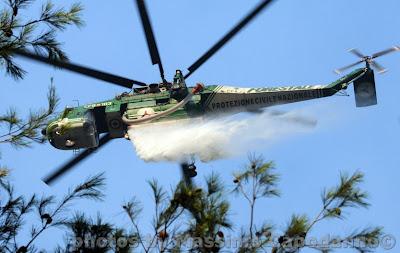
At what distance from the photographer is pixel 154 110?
872 inches

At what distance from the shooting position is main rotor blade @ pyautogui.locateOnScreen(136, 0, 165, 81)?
18.6 m

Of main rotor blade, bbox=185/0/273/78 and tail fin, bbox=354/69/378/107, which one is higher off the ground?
main rotor blade, bbox=185/0/273/78

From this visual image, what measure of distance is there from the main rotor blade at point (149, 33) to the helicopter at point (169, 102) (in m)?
0.11

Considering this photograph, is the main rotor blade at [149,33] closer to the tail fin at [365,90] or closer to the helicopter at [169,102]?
the helicopter at [169,102]

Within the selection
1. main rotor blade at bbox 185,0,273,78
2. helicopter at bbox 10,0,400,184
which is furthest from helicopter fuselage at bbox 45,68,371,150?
main rotor blade at bbox 185,0,273,78

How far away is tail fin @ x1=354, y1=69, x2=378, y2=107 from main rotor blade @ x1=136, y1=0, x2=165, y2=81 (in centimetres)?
678

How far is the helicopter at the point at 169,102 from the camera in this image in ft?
70.2

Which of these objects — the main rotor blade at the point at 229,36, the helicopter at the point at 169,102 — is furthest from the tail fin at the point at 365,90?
the main rotor blade at the point at 229,36

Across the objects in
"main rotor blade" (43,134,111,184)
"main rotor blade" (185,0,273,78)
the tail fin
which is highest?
"main rotor blade" (185,0,273,78)

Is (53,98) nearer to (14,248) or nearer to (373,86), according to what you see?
(14,248)

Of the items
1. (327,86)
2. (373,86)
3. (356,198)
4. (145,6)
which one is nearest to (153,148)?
(145,6)

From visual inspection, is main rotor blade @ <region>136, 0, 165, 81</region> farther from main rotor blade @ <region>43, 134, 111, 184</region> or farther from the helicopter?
main rotor blade @ <region>43, 134, 111, 184</region>

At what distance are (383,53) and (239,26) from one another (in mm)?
6806

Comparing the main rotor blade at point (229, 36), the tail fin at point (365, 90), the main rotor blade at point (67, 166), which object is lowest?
the main rotor blade at point (67, 166)
